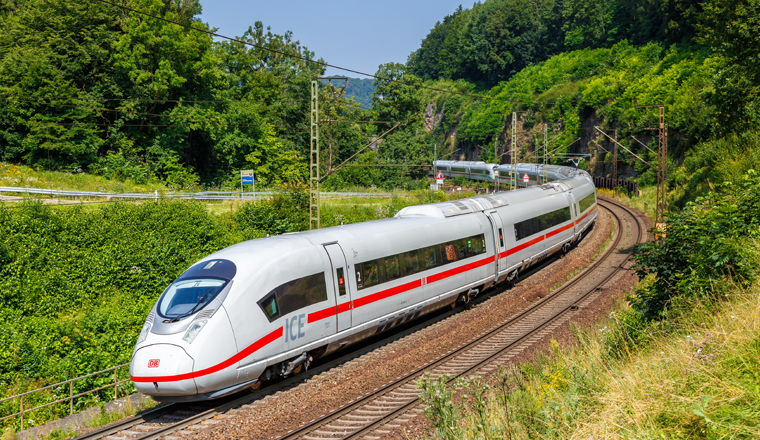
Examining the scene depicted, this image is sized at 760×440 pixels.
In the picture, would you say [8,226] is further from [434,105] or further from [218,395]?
[434,105]

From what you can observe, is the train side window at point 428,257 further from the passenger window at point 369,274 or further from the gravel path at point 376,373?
the passenger window at point 369,274

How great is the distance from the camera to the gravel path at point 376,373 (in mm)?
9383

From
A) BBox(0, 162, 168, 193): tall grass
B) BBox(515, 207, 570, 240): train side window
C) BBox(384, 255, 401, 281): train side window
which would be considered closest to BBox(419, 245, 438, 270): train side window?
BBox(384, 255, 401, 281): train side window

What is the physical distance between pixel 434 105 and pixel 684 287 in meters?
123

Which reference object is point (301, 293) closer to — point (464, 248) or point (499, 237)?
point (464, 248)

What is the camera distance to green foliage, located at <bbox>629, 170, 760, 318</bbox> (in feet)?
32.0

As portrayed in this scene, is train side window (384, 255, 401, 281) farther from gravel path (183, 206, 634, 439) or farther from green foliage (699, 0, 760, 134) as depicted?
green foliage (699, 0, 760, 134)

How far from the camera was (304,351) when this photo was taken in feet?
38.1

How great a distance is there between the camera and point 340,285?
12562mm

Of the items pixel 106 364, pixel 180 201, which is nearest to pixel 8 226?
pixel 180 201

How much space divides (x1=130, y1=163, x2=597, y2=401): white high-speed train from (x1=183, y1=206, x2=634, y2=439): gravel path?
0.57 meters

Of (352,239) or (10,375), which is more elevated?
(352,239)

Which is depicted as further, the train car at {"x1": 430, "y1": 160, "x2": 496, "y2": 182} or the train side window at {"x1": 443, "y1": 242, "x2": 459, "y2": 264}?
the train car at {"x1": 430, "y1": 160, "x2": 496, "y2": 182}

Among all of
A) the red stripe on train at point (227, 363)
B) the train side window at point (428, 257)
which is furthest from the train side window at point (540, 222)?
the red stripe on train at point (227, 363)
